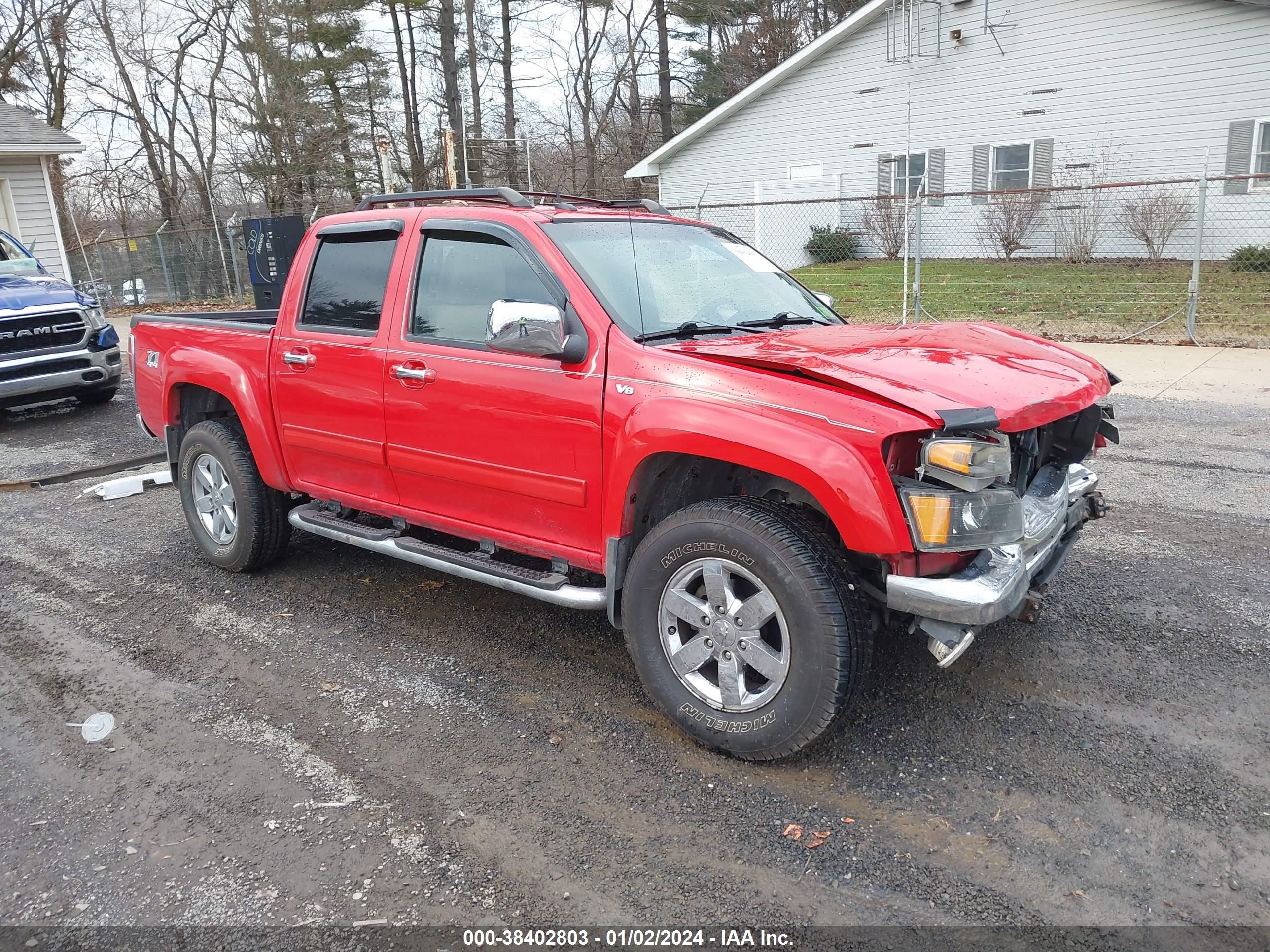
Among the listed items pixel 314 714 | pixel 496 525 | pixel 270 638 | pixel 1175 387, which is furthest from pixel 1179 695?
pixel 1175 387

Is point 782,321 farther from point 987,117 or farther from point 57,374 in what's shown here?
point 987,117

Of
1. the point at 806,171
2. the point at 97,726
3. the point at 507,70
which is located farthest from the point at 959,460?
the point at 507,70

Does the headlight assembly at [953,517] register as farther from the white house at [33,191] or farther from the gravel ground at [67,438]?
the white house at [33,191]

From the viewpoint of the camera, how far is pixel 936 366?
134 inches

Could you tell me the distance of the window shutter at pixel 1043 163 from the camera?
19.7 m

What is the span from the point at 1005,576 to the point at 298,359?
11.1ft

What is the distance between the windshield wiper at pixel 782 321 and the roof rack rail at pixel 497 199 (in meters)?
0.87

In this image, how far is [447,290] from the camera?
420cm

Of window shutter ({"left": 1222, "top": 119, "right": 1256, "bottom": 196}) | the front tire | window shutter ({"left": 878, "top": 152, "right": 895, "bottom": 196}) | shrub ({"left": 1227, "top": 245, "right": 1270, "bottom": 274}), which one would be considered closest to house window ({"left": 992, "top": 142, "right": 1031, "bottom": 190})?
window shutter ({"left": 878, "top": 152, "right": 895, "bottom": 196})

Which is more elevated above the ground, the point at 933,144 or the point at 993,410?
the point at 933,144

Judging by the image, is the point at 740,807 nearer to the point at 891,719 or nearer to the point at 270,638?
the point at 891,719

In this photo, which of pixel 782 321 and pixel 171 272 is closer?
pixel 782 321

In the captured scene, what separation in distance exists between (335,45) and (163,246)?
29.9ft

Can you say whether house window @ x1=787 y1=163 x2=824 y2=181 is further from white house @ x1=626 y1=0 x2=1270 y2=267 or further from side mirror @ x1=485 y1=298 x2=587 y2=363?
side mirror @ x1=485 y1=298 x2=587 y2=363
